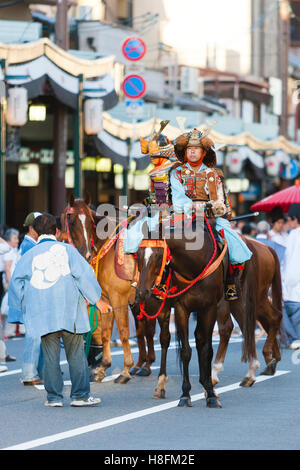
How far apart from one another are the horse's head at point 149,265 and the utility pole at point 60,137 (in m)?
17.8

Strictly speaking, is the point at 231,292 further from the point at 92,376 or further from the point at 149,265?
the point at 92,376

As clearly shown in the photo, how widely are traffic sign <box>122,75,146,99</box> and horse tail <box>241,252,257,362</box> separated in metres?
16.6

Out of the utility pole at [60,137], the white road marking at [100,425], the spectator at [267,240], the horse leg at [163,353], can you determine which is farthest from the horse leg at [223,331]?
the utility pole at [60,137]

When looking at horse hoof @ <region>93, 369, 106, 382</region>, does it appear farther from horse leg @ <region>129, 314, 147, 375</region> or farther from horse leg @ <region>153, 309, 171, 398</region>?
horse leg @ <region>153, 309, 171, 398</region>

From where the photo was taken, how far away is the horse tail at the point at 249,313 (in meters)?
13.0

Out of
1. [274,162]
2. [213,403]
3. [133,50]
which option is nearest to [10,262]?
[213,403]

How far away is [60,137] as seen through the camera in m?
29.6

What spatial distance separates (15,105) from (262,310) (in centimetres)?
1245

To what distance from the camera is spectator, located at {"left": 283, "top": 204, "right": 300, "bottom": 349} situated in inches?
624

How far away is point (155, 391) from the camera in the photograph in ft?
39.5

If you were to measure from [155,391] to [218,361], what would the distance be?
1653 mm

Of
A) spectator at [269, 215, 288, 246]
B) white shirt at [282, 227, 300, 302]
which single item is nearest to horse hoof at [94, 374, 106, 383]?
white shirt at [282, 227, 300, 302]
